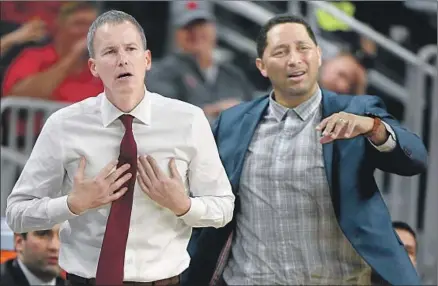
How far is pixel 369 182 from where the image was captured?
9.50 feet

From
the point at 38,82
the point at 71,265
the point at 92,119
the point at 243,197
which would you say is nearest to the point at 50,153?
the point at 92,119

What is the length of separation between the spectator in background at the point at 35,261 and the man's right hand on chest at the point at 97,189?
147cm

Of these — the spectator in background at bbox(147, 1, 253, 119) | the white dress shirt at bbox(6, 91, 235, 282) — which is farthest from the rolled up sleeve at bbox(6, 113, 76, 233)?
the spectator in background at bbox(147, 1, 253, 119)

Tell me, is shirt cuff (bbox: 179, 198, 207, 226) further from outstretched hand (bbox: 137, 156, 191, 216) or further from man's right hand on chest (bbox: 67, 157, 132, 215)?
man's right hand on chest (bbox: 67, 157, 132, 215)

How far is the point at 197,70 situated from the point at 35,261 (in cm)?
174

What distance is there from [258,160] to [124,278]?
678 millimetres

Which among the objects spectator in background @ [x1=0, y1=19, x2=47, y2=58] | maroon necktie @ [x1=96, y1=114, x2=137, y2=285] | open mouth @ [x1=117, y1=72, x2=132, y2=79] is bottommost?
maroon necktie @ [x1=96, y1=114, x2=137, y2=285]

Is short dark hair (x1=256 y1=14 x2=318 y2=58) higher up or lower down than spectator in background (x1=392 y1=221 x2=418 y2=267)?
higher up

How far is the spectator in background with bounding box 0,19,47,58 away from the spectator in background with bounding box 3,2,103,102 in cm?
7

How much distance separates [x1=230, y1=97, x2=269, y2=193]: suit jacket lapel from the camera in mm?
3008

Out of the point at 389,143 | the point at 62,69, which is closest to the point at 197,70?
the point at 62,69

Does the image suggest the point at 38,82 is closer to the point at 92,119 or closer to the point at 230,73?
the point at 230,73

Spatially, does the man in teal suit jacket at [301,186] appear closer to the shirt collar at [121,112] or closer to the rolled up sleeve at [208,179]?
the rolled up sleeve at [208,179]

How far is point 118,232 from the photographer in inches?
99.3
